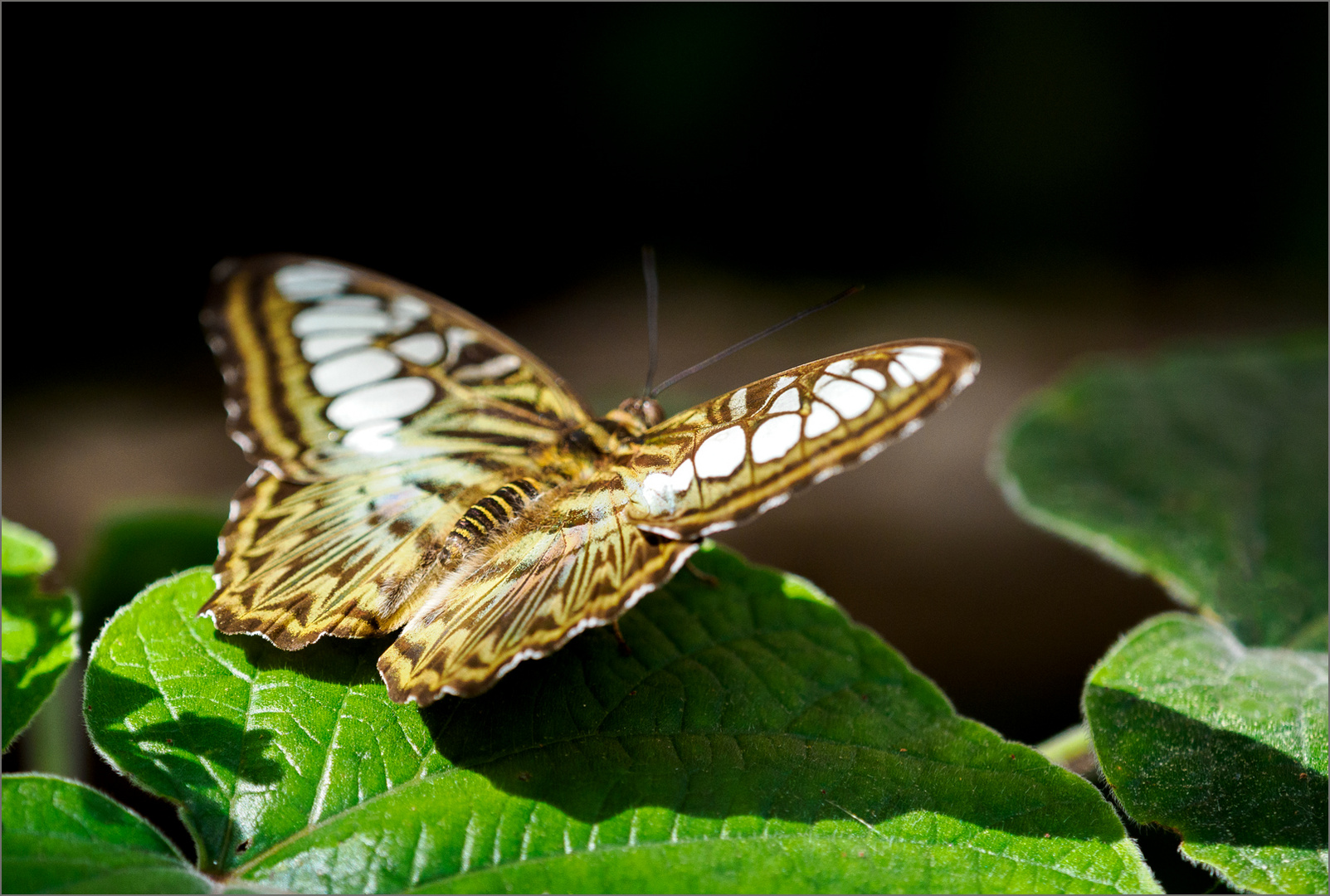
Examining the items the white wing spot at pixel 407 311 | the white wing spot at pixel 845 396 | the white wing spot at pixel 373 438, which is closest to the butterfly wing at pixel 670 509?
the white wing spot at pixel 845 396

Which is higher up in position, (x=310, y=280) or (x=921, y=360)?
(x=310, y=280)

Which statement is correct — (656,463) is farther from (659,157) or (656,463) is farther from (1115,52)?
(1115,52)

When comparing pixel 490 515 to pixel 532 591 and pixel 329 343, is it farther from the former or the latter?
pixel 329 343

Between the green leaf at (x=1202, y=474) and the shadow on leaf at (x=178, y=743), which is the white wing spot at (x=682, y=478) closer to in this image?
the shadow on leaf at (x=178, y=743)

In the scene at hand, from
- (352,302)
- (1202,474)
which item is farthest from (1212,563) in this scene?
(352,302)

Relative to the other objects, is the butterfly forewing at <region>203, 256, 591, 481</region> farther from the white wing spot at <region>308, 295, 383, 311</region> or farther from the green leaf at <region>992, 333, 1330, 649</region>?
the green leaf at <region>992, 333, 1330, 649</region>
